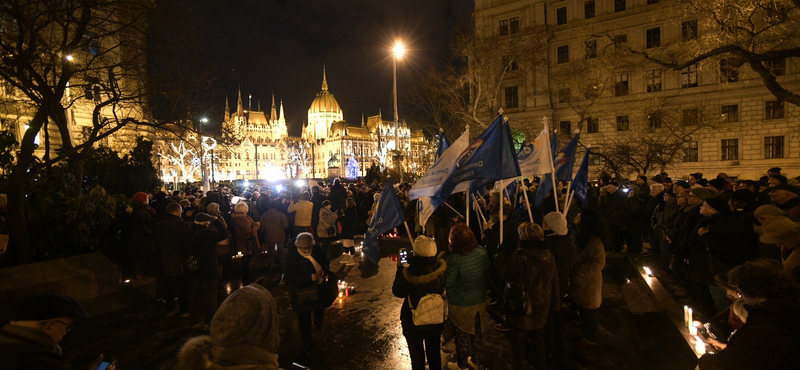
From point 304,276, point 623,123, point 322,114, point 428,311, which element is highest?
point 322,114

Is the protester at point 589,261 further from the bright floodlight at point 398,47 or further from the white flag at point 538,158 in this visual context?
the bright floodlight at point 398,47

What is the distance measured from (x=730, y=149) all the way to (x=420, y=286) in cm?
3788

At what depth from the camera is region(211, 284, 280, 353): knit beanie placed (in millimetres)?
2184

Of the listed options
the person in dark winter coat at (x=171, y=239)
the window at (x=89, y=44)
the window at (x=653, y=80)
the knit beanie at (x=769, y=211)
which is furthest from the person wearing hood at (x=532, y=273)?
the window at (x=653, y=80)

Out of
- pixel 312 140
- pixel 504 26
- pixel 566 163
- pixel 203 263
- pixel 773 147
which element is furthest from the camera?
pixel 312 140

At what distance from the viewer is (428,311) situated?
393 centimetres

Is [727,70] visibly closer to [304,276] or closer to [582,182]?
[582,182]

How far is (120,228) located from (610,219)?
443 inches

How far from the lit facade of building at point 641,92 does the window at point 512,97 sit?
0.30 ft

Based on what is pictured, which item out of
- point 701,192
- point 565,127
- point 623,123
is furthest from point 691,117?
point 701,192

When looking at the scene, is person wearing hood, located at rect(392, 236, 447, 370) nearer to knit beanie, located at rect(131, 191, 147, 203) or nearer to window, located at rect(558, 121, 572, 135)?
knit beanie, located at rect(131, 191, 147, 203)

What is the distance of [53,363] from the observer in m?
2.10

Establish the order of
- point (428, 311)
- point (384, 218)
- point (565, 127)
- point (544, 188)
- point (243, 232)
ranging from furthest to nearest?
point (565, 127), point (243, 232), point (544, 188), point (384, 218), point (428, 311)

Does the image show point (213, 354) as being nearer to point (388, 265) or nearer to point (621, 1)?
point (388, 265)
